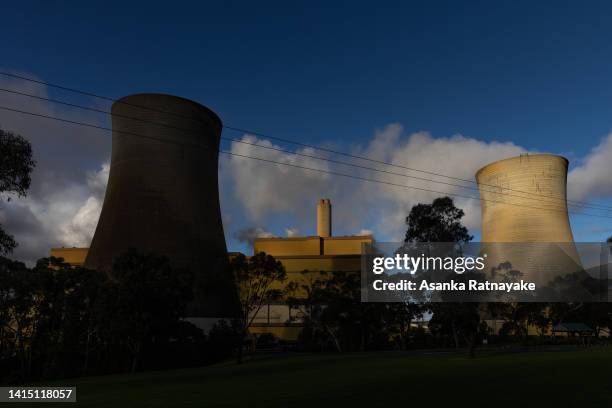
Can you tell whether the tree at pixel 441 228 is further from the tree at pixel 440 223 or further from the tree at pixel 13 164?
the tree at pixel 13 164

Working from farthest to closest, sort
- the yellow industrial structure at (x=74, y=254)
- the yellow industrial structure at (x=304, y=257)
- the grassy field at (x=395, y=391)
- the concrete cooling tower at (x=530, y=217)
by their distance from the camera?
the yellow industrial structure at (x=74, y=254) → the yellow industrial structure at (x=304, y=257) → the concrete cooling tower at (x=530, y=217) → the grassy field at (x=395, y=391)

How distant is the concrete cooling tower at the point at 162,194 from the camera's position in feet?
109

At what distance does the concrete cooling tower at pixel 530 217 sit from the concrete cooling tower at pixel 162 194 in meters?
24.2

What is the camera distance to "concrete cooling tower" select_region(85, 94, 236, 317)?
33188 mm

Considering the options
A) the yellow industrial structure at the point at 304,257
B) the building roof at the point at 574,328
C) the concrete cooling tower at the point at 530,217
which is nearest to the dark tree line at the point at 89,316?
the yellow industrial structure at the point at 304,257


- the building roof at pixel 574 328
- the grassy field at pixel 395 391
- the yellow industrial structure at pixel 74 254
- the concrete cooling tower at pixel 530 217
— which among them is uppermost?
the concrete cooling tower at pixel 530 217

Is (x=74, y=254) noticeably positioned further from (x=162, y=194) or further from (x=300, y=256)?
(x=162, y=194)

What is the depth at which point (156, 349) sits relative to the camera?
2473 centimetres

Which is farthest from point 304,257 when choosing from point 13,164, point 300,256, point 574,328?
point 13,164

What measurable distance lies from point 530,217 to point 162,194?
95.0ft

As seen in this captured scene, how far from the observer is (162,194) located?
110ft

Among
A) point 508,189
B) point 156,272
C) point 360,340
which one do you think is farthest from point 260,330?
point 156,272

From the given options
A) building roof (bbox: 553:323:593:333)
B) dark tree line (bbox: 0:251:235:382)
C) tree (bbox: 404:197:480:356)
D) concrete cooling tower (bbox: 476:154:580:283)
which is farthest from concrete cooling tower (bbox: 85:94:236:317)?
building roof (bbox: 553:323:593:333)

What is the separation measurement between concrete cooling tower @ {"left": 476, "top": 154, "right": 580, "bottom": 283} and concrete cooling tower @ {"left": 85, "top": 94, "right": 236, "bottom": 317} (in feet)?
79.4
